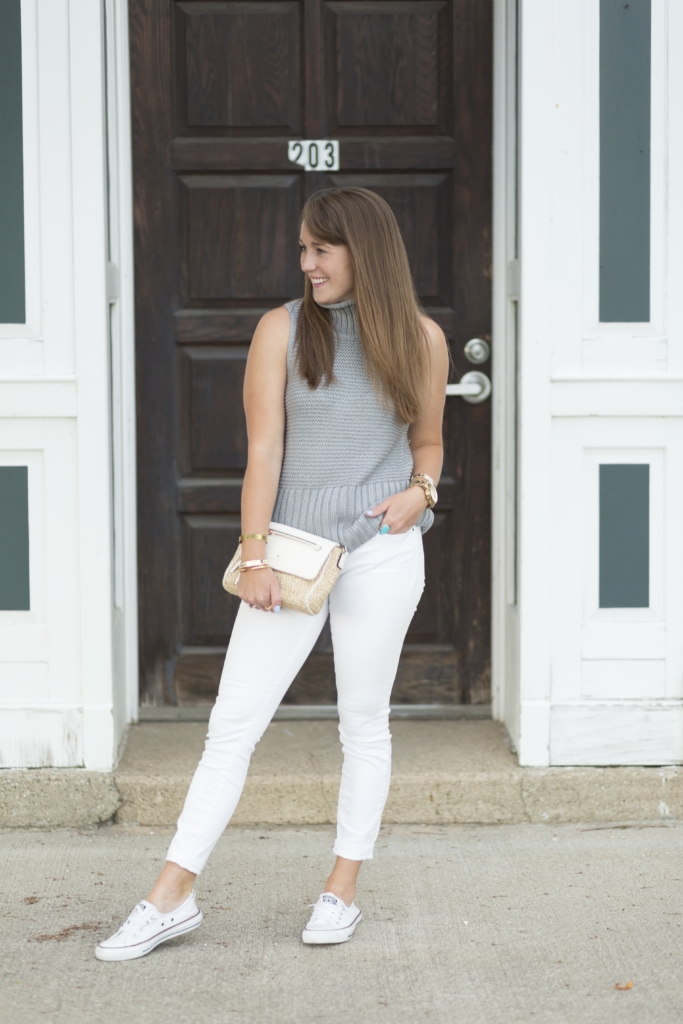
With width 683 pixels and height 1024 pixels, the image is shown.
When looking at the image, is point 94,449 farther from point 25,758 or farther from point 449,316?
point 449,316

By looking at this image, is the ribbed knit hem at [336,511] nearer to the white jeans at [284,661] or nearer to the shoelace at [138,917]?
the white jeans at [284,661]

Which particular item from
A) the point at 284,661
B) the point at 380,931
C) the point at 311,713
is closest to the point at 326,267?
the point at 284,661

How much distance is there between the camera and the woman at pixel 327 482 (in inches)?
109

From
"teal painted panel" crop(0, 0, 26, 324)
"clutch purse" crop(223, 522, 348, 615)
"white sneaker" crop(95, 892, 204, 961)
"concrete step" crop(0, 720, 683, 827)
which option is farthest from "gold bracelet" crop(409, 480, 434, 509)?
"teal painted panel" crop(0, 0, 26, 324)

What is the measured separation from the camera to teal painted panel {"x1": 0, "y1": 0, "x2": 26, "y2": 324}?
367 cm

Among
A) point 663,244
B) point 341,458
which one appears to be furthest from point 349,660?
point 663,244

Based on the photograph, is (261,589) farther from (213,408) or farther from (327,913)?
(213,408)

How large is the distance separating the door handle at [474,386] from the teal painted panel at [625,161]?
54 centimetres

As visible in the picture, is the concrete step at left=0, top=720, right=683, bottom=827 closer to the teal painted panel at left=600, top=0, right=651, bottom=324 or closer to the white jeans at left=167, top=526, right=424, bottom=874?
the white jeans at left=167, top=526, right=424, bottom=874

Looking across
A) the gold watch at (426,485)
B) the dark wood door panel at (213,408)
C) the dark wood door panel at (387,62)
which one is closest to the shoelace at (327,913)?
the gold watch at (426,485)

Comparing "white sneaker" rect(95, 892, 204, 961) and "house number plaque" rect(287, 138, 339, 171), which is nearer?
"white sneaker" rect(95, 892, 204, 961)

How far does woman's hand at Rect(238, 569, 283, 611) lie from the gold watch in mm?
432

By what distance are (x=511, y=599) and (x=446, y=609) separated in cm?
29

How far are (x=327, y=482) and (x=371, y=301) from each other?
423mm
